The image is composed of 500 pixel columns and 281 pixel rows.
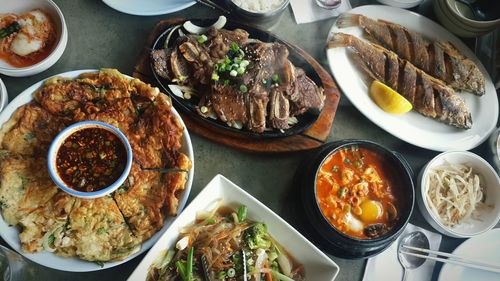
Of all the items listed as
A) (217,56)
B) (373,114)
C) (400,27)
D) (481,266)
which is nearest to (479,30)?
(400,27)

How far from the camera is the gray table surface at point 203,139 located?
9.26 ft

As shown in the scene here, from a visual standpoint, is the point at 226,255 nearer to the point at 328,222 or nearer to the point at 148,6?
the point at 328,222

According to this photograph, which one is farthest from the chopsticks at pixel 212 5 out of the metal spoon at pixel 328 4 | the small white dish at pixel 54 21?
the small white dish at pixel 54 21

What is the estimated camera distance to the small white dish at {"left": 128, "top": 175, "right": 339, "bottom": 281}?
→ 89.6 inches

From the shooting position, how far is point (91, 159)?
2295 millimetres

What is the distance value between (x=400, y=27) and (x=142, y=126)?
1969 millimetres

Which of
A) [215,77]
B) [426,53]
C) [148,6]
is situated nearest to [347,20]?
[426,53]

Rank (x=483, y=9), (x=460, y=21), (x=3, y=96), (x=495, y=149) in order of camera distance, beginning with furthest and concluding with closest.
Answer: (x=483, y=9), (x=460, y=21), (x=495, y=149), (x=3, y=96)

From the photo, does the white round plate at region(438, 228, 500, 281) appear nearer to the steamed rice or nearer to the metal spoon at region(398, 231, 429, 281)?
the metal spoon at region(398, 231, 429, 281)

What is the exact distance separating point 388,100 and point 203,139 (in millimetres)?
1235

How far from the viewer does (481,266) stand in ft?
9.08

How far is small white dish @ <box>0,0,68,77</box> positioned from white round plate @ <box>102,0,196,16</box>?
0.33m

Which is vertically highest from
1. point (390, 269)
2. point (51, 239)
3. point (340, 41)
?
point (340, 41)

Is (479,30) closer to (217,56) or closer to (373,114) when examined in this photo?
(373,114)
